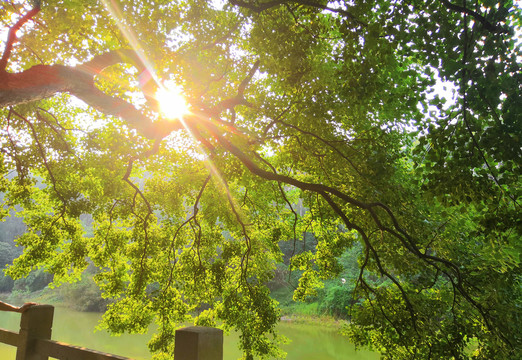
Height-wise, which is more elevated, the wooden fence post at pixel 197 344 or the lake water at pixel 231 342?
the wooden fence post at pixel 197 344

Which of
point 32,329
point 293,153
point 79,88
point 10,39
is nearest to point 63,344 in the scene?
point 32,329

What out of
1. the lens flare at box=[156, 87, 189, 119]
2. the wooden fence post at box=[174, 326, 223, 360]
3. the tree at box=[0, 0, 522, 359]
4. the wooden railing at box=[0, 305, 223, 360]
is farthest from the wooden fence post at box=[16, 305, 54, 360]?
the lens flare at box=[156, 87, 189, 119]

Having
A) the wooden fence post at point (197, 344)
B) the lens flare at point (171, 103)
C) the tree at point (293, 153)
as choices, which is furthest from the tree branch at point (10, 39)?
the wooden fence post at point (197, 344)

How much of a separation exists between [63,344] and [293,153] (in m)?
5.05

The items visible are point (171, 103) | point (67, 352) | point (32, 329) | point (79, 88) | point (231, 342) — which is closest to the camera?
point (67, 352)

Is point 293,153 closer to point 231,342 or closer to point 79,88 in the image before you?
point 79,88

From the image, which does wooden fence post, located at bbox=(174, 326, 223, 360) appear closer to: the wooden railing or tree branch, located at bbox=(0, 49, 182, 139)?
the wooden railing

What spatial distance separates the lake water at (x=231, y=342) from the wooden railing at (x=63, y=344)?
1479 centimetres

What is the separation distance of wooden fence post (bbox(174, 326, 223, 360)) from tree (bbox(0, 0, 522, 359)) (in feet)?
6.17

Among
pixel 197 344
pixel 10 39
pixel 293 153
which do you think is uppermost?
pixel 10 39

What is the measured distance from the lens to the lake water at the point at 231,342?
55.8 ft

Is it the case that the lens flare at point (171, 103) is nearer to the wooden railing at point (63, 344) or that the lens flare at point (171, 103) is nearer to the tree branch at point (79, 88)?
the tree branch at point (79, 88)

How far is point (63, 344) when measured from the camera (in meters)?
2.22

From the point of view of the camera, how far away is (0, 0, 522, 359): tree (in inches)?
129
